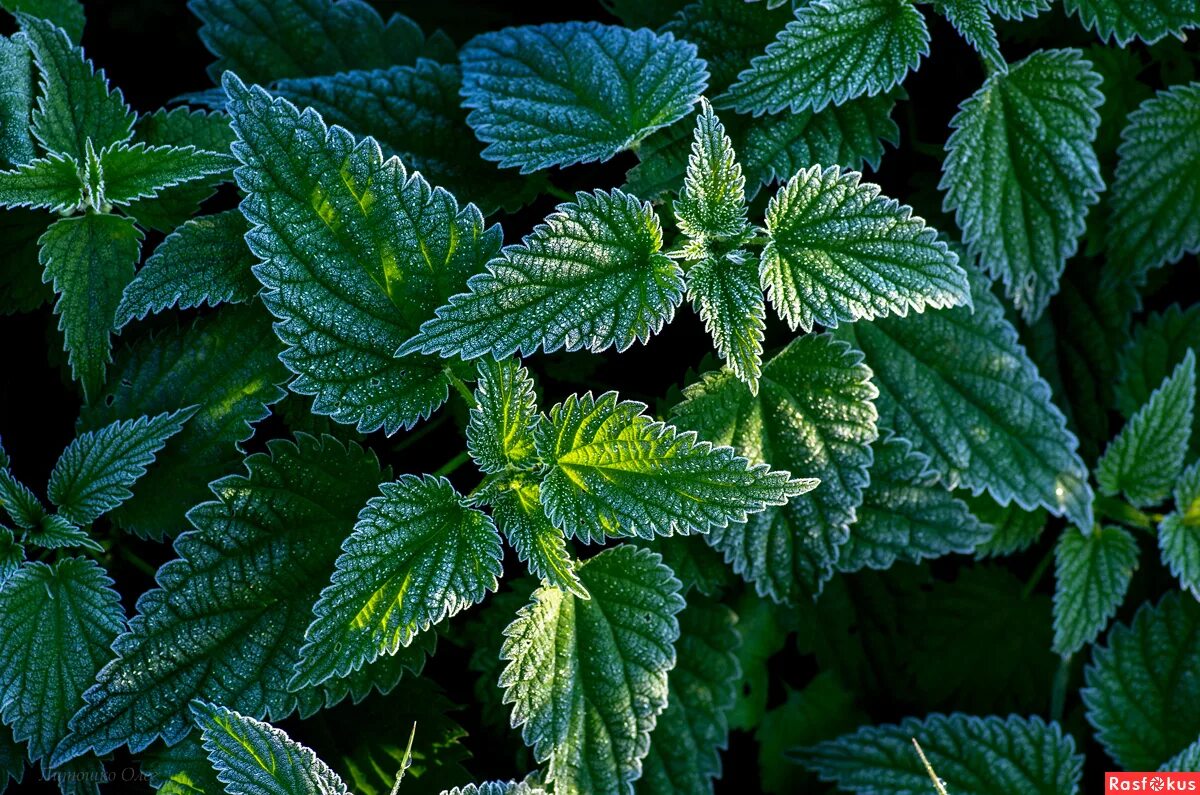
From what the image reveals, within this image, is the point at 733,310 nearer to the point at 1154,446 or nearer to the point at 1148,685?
the point at 1154,446

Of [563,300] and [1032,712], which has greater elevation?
[563,300]

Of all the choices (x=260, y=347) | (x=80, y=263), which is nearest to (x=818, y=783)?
(x=260, y=347)

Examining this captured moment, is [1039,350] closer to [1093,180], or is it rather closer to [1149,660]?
[1093,180]

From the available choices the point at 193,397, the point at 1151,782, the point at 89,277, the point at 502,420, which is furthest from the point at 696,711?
the point at 89,277

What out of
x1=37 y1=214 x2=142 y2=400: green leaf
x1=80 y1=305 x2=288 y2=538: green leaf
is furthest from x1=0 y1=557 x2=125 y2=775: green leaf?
x1=37 y1=214 x2=142 y2=400: green leaf

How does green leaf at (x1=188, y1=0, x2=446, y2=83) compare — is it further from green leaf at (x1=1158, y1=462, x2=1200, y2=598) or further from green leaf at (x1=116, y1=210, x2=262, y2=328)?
green leaf at (x1=1158, y1=462, x2=1200, y2=598)

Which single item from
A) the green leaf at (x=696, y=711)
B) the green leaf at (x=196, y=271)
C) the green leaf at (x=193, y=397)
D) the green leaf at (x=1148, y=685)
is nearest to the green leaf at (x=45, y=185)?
the green leaf at (x=196, y=271)

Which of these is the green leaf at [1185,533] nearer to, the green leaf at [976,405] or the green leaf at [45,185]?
the green leaf at [976,405]
